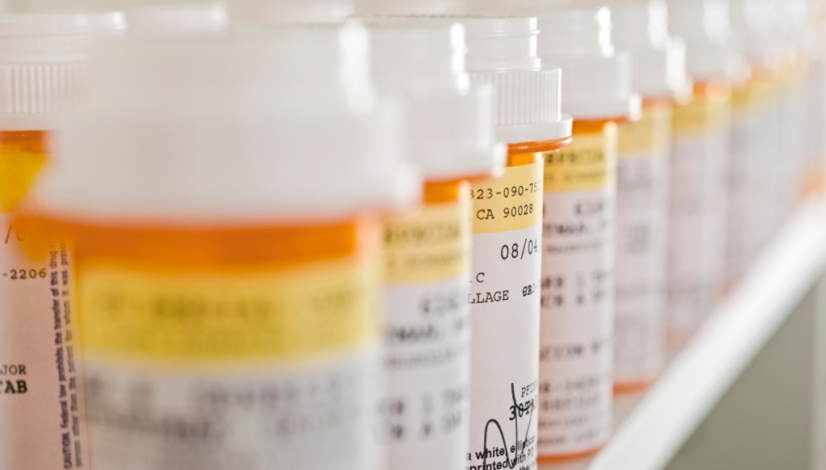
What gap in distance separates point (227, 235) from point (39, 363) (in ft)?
0.54

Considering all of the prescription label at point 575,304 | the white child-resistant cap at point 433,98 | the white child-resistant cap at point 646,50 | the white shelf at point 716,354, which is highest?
the white child-resistant cap at point 646,50

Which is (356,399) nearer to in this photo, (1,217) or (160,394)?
(160,394)

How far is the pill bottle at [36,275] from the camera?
34 centimetres

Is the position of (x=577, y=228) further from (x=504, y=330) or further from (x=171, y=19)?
(x=171, y=19)

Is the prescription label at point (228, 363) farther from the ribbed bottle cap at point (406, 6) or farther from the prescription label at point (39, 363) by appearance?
the ribbed bottle cap at point (406, 6)

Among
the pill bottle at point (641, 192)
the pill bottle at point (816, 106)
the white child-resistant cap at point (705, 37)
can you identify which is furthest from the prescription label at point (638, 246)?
the pill bottle at point (816, 106)

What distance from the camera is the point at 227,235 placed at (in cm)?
23

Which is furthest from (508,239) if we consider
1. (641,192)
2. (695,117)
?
(695,117)

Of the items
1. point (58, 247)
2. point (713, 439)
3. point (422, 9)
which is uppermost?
point (422, 9)

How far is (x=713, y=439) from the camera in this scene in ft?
3.22

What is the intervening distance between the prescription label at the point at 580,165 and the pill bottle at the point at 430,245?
0.46 feet

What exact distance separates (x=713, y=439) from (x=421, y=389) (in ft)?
2.49

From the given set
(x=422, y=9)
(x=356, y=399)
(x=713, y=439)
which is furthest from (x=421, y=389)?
(x=713, y=439)

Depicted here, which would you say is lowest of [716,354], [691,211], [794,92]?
[716,354]
